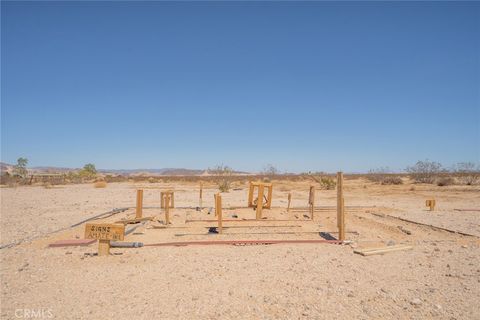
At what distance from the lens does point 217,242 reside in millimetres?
7844

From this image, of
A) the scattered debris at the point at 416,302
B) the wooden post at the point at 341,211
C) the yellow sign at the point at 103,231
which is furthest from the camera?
the wooden post at the point at 341,211

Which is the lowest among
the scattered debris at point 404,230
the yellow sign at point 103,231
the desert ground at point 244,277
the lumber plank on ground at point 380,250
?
the desert ground at point 244,277

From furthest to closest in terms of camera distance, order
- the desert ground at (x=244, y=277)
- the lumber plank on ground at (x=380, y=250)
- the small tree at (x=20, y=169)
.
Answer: the small tree at (x=20, y=169) → the lumber plank on ground at (x=380, y=250) → the desert ground at (x=244, y=277)

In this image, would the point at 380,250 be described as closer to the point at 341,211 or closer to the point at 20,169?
the point at 341,211

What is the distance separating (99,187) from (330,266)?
100ft

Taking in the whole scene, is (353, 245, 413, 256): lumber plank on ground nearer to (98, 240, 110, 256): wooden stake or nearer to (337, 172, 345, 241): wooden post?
(337, 172, 345, 241): wooden post

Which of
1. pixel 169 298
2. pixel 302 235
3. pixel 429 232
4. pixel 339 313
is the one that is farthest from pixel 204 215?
pixel 339 313

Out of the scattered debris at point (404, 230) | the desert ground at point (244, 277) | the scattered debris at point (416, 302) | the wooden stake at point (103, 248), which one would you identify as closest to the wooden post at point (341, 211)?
the desert ground at point (244, 277)

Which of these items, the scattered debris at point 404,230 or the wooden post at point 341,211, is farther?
the scattered debris at point 404,230

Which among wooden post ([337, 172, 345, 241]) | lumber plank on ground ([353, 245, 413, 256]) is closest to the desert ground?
lumber plank on ground ([353, 245, 413, 256])

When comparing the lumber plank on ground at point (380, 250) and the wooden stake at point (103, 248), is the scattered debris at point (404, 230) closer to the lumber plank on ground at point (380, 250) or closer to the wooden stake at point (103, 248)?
the lumber plank on ground at point (380, 250)

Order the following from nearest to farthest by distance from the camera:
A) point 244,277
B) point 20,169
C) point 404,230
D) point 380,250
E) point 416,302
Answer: point 416,302, point 244,277, point 380,250, point 404,230, point 20,169

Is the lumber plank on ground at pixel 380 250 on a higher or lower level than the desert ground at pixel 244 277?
higher

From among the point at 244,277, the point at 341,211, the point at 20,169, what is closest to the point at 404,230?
the point at 341,211
